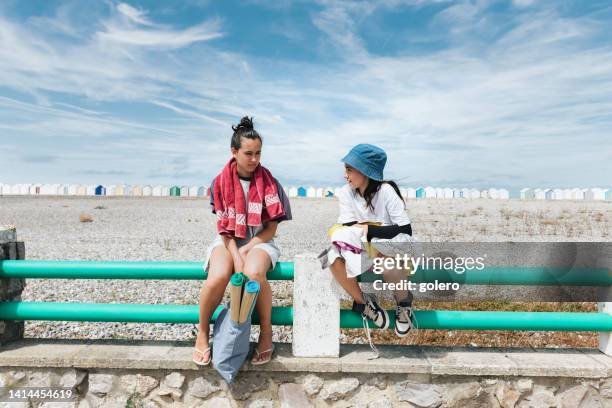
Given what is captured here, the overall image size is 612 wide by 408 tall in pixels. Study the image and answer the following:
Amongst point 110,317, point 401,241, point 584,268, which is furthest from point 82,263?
point 584,268

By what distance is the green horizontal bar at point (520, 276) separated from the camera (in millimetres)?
3566

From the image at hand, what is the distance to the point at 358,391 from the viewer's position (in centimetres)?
348

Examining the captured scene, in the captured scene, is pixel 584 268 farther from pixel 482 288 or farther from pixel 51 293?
pixel 51 293

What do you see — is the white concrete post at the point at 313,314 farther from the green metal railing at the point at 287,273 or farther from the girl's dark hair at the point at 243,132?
the girl's dark hair at the point at 243,132

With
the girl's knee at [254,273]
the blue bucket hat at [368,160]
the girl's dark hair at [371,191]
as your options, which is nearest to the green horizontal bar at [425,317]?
the girl's knee at [254,273]

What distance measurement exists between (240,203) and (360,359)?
1437 millimetres

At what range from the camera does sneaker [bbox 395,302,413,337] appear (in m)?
3.45

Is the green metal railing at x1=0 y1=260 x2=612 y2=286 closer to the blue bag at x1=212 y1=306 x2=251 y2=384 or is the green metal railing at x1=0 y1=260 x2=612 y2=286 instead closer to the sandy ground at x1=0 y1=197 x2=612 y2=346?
the blue bag at x1=212 y1=306 x2=251 y2=384

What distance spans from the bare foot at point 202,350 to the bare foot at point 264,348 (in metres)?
0.33

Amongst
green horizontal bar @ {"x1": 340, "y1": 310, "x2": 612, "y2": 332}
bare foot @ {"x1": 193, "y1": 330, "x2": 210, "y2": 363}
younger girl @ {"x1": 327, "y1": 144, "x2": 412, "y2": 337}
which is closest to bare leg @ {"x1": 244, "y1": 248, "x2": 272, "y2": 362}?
bare foot @ {"x1": 193, "y1": 330, "x2": 210, "y2": 363}

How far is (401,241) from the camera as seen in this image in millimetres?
3434

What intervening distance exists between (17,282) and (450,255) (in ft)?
11.8

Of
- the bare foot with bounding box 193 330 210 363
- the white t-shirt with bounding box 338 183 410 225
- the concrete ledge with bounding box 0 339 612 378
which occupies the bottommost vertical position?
the concrete ledge with bounding box 0 339 612 378

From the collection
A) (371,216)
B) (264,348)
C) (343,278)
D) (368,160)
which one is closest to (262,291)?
(264,348)
